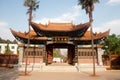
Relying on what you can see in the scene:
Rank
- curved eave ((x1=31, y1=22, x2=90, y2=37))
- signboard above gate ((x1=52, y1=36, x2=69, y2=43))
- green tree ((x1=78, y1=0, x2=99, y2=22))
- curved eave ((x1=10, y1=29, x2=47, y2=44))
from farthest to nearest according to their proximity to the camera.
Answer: signboard above gate ((x1=52, y1=36, x2=69, y2=43)), curved eave ((x1=10, y1=29, x2=47, y2=44)), curved eave ((x1=31, y1=22, x2=90, y2=37)), green tree ((x1=78, y1=0, x2=99, y2=22))

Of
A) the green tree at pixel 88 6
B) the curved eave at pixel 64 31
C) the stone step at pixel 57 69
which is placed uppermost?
the green tree at pixel 88 6

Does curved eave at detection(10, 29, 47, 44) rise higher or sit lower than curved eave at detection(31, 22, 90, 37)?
lower

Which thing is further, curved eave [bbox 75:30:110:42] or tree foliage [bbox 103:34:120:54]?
tree foliage [bbox 103:34:120:54]

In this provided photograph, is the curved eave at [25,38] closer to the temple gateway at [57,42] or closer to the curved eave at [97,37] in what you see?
the temple gateway at [57,42]

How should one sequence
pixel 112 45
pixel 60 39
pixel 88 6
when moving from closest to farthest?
pixel 88 6, pixel 60 39, pixel 112 45

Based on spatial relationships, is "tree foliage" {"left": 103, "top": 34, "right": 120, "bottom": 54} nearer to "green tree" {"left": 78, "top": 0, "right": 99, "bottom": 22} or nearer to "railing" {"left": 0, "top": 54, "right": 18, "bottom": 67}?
"railing" {"left": 0, "top": 54, "right": 18, "bottom": 67}

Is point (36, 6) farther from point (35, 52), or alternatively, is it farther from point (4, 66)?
point (4, 66)

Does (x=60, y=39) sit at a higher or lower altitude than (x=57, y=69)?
higher

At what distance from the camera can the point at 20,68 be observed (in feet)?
91.6

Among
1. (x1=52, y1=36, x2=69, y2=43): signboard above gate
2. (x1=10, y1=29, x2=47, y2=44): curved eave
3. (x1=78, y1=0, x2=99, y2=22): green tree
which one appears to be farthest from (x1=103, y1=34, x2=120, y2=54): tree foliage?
(x1=78, y1=0, x2=99, y2=22): green tree

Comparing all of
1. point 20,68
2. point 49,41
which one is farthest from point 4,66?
point 49,41

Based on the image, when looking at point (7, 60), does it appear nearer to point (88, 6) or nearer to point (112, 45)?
point (88, 6)

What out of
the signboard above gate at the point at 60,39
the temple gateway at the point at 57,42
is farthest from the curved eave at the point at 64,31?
the signboard above gate at the point at 60,39

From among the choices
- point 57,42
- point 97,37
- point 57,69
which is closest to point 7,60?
point 57,42
